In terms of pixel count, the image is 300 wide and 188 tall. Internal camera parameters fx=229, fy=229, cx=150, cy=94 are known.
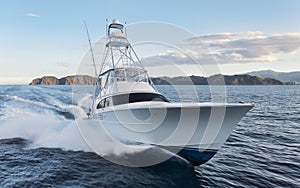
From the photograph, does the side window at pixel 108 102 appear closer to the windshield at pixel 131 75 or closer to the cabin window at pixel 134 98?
the cabin window at pixel 134 98

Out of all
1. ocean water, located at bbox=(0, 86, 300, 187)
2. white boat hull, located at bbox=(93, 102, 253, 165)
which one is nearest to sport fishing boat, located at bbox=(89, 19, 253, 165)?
white boat hull, located at bbox=(93, 102, 253, 165)

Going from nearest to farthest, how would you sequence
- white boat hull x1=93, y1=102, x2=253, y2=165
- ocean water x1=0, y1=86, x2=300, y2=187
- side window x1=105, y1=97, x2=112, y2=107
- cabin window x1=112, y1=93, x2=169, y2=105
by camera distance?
ocean water x1=0, y1=86, x2=300, y2=187 → white boat hull x1=93, y1=102, x2=253, y2=165 → cabin window x1=112, y1=93, x2=169, y2=105 → side window x1=105, y1=97, x2=112, y2=107

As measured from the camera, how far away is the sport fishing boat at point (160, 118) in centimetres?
759

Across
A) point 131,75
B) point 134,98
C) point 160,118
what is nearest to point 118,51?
point 131,75

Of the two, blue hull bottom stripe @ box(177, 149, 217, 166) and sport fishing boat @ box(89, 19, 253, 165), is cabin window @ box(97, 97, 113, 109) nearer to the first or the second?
sport fishing boat @ box(89, 19, 253, 165)

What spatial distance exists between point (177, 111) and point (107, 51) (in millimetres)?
7163

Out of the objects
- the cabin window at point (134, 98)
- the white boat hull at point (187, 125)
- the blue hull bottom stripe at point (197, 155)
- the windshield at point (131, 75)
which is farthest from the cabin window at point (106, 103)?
the blue hull bottom stripe at point (197, 155)

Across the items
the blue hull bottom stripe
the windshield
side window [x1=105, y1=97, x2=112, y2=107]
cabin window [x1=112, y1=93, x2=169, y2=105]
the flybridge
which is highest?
the flybridge

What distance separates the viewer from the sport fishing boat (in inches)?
299

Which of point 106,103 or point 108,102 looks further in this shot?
point 106,103

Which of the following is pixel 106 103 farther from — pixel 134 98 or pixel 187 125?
pixel 187 125

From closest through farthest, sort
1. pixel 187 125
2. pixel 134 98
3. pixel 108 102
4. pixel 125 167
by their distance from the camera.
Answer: pixel 187 125 → pixel 125 167 → pixel 134 98 → pixel 108 102

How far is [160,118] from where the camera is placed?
819 centimetres

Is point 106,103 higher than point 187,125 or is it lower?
higher
